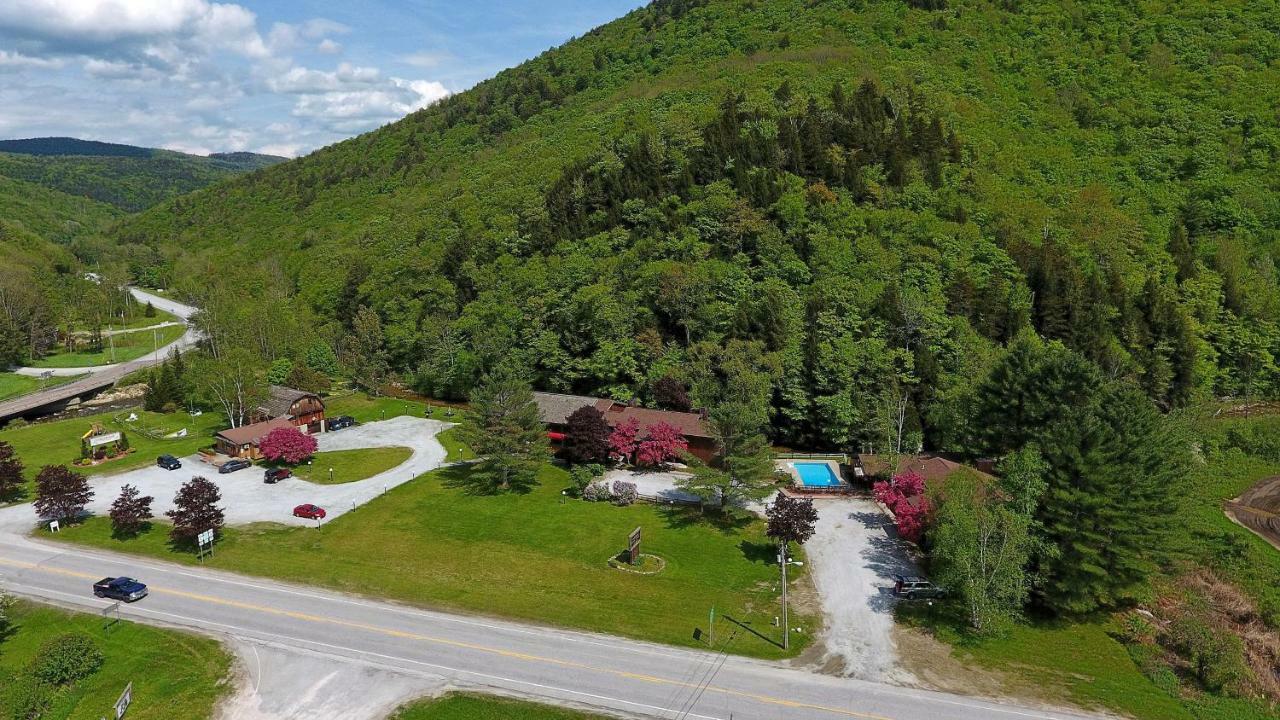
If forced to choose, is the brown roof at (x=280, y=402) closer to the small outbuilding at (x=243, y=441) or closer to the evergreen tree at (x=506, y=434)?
the small outbuilding at (x=243, y=441)

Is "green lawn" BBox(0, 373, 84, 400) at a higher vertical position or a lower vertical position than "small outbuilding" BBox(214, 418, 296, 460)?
higher

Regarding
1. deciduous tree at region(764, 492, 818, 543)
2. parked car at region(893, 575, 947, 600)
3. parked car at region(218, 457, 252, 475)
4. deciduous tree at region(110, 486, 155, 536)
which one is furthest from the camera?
parked car at region(218, 457, 252, 475)

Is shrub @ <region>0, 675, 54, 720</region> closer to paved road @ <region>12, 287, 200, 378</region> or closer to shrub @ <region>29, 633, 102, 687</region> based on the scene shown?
shrub @ <region>29, 633, 102, 687</region>

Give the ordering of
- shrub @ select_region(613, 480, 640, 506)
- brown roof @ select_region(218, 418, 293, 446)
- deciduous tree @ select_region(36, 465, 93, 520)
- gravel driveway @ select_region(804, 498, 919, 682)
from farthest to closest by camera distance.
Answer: brown roof @ select_region(218, 418, 293, 446), shrub @ select_region(613, 480, 640, 506), deciduous tree @ select_region(36, 465, 93, 520), gravel driveway @ select_region(804, 498, 919, 682)

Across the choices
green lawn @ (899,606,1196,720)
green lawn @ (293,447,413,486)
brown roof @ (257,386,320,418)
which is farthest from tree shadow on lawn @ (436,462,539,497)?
green lawn @ (899,606,1196,720)

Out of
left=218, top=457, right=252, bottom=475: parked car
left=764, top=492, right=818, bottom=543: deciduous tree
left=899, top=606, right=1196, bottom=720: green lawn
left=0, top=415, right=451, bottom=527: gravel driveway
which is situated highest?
left=764, top=492, right=818, bottom=543: deciduous tree

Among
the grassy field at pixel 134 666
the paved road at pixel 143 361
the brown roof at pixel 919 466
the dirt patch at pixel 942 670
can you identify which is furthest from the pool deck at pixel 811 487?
the paved road at pixel 143 361

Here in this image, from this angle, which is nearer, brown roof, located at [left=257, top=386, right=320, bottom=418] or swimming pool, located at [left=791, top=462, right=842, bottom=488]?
swimming pool, located at [left=791, top=462, right=842, bottom=488]
